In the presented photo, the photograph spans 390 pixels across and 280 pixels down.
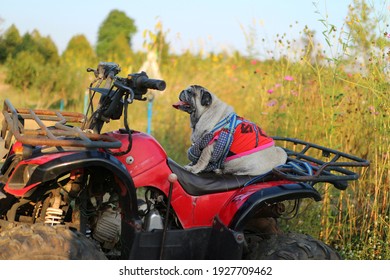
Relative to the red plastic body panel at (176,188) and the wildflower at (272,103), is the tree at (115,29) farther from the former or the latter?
the red plastic body panel at (176,188)

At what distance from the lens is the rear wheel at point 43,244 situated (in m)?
3.41

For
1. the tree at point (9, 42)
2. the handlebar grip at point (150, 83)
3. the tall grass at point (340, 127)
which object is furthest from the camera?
the tree at point (9, 42)

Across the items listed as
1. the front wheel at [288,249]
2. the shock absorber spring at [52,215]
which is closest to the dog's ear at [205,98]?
the front wheel at [288,249]

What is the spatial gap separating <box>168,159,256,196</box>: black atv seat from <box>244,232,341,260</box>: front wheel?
Result: 0.43 metres

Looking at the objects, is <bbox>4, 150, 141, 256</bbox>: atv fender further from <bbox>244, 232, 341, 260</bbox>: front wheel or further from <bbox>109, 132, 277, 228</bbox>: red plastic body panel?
<bbox>244, 232, 341, 260</bbox>: front wheel

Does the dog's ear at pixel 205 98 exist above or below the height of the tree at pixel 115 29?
below

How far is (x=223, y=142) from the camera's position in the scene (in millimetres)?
4145

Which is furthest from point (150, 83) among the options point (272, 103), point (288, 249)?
point (272, 103)

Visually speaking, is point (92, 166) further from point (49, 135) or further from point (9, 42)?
point (9, 42)

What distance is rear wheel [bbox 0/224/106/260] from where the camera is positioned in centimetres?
341
